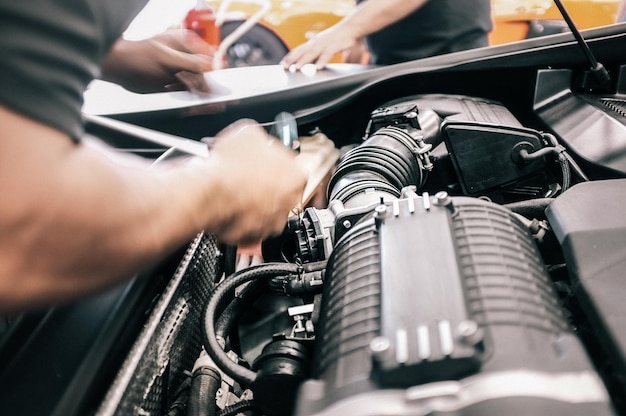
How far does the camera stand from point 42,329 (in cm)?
62

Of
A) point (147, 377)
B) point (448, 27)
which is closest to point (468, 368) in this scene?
point (147, 377)

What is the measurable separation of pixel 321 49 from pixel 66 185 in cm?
111

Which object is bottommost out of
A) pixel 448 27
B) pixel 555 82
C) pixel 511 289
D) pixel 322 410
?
pixel 322 410

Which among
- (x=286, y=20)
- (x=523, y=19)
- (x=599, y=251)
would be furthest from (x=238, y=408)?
(x=286, y=20)

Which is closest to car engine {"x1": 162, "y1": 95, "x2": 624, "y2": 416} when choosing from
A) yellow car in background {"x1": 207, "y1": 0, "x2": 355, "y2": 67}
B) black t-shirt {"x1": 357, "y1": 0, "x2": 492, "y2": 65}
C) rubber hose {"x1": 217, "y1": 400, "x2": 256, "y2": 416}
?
rubber hose {"x1": 217, "y1": 400, "x2": 256, "y2": 416}

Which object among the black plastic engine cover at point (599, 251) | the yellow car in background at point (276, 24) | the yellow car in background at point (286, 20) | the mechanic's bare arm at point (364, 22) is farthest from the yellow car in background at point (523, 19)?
the black plastic engine cover at point (599, 251)

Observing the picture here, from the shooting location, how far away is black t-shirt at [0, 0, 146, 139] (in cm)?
41

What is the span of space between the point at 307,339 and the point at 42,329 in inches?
11.2

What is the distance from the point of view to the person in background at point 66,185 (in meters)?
0.41

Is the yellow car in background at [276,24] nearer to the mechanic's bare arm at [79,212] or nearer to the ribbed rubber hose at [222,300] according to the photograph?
the ribbed rubber hose at [222,300]

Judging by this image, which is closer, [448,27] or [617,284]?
[617,284]

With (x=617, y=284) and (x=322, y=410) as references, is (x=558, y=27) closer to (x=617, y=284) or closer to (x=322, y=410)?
(x=617, y=284)

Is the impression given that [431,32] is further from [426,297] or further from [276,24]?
[276,24]

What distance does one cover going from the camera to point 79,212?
0.43 metres
